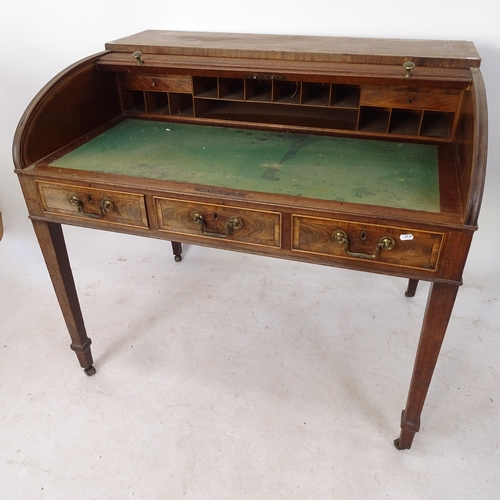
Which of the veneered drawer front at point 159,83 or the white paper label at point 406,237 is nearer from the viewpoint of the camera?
the white paper label at point 406,237

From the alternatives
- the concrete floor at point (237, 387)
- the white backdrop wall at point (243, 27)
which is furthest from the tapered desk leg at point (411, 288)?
the white backdrop wall at point (243, 27)

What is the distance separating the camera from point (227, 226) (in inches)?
50.2

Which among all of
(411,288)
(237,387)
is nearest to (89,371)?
(237,387)

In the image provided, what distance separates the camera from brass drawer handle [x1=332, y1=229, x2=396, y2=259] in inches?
44.8

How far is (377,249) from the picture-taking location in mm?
1155

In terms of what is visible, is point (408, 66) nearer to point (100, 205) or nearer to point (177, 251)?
point (100, 205)

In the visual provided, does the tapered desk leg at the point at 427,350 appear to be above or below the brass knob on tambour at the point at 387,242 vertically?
below

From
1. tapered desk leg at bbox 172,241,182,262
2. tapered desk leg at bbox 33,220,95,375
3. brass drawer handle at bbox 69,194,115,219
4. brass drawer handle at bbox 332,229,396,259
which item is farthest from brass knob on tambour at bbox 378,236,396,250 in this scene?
tapered desk leg at bbox 172,241,182,262

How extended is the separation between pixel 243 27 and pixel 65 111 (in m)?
0.74

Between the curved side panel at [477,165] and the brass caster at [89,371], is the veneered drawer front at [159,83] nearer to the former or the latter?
the curved side panel at [477,165]

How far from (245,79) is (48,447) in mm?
1347

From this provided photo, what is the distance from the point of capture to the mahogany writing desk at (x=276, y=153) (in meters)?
1.16

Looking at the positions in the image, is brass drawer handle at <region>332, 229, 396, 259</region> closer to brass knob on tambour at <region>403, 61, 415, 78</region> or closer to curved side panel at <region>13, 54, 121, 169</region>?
brass knob on tambour at <region>403, 61, 415, 78</region>

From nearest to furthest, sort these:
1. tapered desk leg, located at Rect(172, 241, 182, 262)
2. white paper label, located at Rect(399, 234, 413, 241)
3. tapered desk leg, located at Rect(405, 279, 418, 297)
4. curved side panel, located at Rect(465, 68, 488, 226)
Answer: curved side panel, located at Rect(465, 68, 488, 226) < white paper label, located at Rect(399, 234, 413, 241) < tapered desk leg, located at Rect(405, 279, 418, 297) < tapered desk leg, located at Rect(172, 241, 182, 262)
